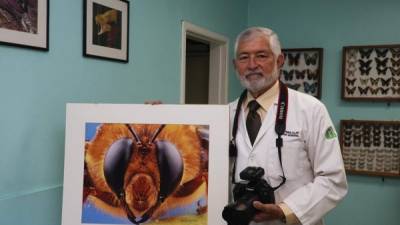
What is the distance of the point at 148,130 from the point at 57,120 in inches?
16.9

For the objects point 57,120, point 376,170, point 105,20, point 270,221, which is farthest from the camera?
point 376,170

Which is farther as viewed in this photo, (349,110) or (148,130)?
(349,110)

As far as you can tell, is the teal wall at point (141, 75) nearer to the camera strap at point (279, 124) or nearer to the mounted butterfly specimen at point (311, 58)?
the mounted butterfly specimen at point (311, 58)

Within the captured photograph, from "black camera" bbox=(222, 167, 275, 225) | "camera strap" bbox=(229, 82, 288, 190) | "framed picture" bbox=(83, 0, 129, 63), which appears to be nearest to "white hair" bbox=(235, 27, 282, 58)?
"camera strap" bbox=(229, 82, 288, 190)

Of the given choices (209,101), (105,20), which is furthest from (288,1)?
(105,20)

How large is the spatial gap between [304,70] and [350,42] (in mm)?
426

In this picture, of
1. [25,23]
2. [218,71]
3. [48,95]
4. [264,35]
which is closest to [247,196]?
[264,35]

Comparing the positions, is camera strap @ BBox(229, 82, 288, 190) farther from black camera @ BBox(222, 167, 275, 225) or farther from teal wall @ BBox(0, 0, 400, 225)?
teal wall @ BBox(0, 0, 400, 225)

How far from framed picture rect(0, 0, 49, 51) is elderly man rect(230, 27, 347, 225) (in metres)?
0.75

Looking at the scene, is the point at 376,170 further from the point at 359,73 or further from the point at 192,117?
the point at 192,117

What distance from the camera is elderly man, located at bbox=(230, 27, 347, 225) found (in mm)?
1479

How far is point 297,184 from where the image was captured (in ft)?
5.08

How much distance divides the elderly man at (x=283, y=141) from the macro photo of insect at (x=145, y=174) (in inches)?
7.8

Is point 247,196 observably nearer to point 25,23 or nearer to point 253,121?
point 253,121
